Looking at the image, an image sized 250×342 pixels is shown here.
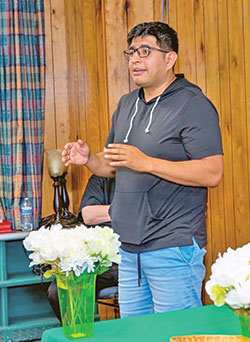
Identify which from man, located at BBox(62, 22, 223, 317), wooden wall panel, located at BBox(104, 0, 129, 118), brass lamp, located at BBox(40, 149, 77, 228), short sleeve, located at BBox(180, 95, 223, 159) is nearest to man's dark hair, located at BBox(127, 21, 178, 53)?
man, located at BBox(62, 22, 223, 317)

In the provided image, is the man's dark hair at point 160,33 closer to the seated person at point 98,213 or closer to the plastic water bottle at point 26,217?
the seated person at point 98,213

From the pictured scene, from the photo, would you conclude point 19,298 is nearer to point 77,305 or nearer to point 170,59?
point 170,59

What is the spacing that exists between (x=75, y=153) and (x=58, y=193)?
169cm

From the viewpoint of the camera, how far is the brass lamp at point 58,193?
12.9ft

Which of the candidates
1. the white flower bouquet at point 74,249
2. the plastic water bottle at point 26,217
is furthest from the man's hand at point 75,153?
the plastic water bottle at point 26,217

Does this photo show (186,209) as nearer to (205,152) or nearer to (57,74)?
(205,152)

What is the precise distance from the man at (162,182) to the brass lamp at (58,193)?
1.65m

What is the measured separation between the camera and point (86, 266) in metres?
1.45

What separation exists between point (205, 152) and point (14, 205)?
2.31 meters

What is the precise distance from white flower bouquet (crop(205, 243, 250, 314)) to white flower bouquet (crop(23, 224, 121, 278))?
351 mm

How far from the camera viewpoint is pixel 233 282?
113 cm

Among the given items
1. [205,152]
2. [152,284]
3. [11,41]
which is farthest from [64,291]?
[11,41]

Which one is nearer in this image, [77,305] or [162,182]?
[77,305]

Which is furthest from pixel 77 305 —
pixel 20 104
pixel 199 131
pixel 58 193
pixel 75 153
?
pixel 20 104
